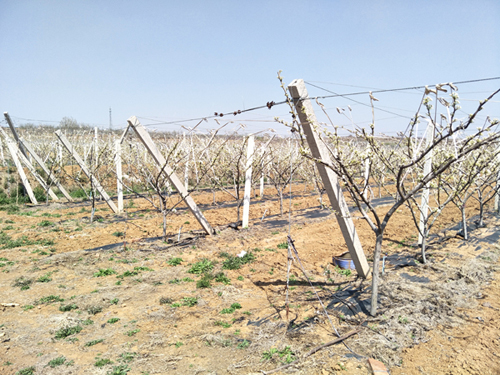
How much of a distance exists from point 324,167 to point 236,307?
8.63 feet

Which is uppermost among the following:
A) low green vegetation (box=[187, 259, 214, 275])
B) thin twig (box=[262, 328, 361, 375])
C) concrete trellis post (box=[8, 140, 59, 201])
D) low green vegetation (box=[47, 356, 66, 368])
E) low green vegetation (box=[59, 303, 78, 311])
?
concrete trellis post (box=[8, 140, 59, 201])

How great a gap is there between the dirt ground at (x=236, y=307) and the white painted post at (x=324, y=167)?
0.81 metres

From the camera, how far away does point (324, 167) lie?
4.72m

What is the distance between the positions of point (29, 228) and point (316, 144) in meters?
10.2

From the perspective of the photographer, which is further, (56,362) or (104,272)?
(104,272)

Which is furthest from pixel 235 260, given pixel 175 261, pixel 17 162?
pixel 17 162

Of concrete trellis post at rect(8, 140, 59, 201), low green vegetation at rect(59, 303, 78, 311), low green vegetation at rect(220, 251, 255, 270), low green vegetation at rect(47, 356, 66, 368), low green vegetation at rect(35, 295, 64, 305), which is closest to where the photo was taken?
low green vegetation at rect(47, 356, 66, 368)

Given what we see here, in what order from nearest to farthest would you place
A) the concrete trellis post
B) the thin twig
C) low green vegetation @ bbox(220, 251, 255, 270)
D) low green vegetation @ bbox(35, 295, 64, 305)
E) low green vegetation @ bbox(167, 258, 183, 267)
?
the thin twig
low green vegetation @ bbox(35, 295, 64, 305)
low green vegetation @ bbox(220, 251, 255, 270)
low green vegetation @ bbox(167, 258, 183, 267)
the concrete trellis post

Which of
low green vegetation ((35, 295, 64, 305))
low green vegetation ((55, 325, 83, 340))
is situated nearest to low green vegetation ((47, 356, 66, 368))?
low green vegetation ((55, 325, 83, 340))

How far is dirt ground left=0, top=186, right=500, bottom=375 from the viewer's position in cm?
364

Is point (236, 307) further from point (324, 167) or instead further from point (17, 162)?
point (17, 162)

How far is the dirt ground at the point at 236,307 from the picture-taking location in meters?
3.64

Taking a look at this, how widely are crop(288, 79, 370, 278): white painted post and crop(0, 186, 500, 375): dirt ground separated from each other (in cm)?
81

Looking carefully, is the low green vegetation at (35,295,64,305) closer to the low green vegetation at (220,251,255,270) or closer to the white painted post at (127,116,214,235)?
the low green vegetation at (220,251,255,270)
